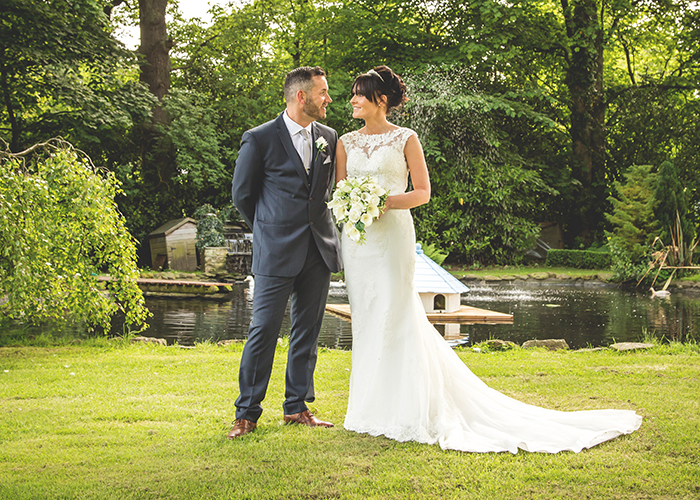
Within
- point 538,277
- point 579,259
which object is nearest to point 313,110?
point 538,277

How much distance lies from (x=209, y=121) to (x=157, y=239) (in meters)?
3.83

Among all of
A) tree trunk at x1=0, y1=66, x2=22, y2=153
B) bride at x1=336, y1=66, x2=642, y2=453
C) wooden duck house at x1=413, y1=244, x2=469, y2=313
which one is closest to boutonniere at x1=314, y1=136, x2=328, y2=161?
bride at x1=336, y1=66, x2=642, y2=453

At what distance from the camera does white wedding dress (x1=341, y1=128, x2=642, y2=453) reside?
308cm

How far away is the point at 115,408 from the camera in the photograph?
3695 millimetres

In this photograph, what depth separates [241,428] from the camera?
316 cm

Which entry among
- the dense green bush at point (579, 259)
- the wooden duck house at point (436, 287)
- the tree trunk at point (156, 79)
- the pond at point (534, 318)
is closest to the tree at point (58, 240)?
the pond at point (534, 318)

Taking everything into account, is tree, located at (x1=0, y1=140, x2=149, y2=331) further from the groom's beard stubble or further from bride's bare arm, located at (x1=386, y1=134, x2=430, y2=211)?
bride's bare arm, located at (x1=386, y1=134, x2=430, y2=211)

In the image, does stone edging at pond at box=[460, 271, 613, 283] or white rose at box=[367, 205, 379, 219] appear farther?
stone edging at pond at box=[460, 271, 613, 283]

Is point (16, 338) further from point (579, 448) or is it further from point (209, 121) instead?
point (209, 121)

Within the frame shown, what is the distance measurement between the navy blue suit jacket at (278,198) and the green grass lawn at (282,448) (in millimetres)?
957

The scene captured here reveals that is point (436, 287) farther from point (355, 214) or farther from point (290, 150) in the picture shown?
point (290, 150)

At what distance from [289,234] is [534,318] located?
21.6 feet

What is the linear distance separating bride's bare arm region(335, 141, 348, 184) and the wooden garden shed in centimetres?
1305

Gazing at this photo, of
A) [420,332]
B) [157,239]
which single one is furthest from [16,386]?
[157,239]
